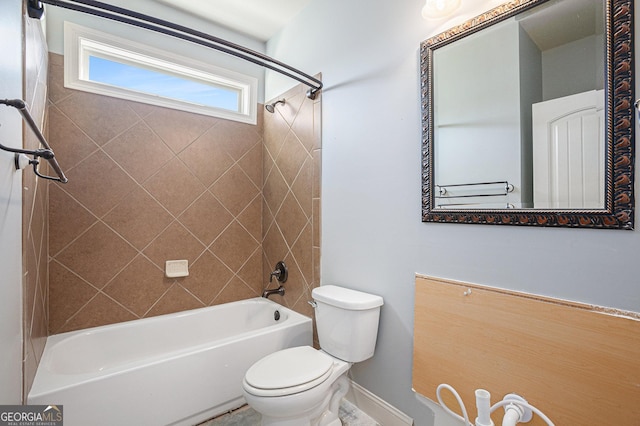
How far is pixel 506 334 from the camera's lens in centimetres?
121

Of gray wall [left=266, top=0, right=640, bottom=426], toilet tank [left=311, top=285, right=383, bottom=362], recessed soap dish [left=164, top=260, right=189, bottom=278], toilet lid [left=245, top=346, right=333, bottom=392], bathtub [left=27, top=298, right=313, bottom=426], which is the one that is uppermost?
gray wall [left=266, top=0, right=640, bottom=426]

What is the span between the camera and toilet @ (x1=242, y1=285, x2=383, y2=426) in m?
1.38

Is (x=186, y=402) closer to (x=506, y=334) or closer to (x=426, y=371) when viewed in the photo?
(x=426, y=371)

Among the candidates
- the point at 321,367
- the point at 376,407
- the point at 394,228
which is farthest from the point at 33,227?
the point at 376,407

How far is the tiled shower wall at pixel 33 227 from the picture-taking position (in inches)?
49.3

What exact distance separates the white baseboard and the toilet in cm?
13

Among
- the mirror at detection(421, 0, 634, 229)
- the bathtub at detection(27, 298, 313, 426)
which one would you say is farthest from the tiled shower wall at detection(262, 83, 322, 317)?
the mirror at detection(421, 0, 634, 229)

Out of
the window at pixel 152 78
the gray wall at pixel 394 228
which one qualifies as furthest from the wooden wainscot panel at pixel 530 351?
the window at pixel 152 78

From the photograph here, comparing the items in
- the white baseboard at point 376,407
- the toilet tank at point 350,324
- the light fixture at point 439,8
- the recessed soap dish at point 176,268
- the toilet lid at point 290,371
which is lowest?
the white baseboard at point 376,407

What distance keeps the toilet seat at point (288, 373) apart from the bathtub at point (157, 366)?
0.36 meters

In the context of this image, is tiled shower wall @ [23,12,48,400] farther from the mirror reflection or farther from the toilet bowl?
the mirror reflection

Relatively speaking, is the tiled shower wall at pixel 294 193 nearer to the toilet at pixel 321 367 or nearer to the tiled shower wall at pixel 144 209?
the tiled shower wall at pixel 144 209

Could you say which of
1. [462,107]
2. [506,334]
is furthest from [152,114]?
[506,334]

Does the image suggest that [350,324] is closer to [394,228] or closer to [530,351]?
[394,228]
